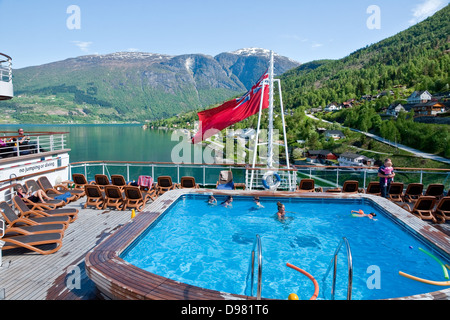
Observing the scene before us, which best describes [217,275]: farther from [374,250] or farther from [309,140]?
[309,140]

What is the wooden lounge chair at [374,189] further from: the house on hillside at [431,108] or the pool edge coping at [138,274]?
the house on hillside at [431,108]

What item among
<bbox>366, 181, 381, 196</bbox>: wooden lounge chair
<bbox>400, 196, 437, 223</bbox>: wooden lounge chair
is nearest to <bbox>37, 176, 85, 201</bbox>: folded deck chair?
<bbox>366, 181, 381, 196</bbox>: wooden lounge chair

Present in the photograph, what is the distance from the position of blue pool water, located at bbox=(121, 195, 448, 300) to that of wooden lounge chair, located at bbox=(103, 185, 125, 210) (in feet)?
5.00

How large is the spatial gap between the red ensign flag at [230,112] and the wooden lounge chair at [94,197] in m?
4.12

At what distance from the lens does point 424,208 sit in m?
8.09

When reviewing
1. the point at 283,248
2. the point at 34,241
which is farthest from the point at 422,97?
the point at 34,241

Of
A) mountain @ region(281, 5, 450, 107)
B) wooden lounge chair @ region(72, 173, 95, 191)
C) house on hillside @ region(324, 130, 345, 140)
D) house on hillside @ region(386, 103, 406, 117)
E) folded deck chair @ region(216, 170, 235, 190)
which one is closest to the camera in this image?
wooden lounge chair @ region(72, 173, 95, 191)

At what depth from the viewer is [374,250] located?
680 centimetres

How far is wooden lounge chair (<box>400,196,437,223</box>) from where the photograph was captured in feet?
26.0

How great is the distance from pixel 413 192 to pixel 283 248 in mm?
5743

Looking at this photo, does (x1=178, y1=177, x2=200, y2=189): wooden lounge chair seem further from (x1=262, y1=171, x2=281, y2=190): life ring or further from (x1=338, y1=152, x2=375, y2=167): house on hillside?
(x1=338, y1=152, x2=375, y2=167): house on hillside

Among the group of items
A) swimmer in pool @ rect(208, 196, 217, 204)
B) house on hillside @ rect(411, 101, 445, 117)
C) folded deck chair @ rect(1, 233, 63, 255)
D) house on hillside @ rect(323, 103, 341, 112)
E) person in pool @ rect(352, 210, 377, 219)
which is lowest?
person in pool @ rect(352, 210, 377, 219)

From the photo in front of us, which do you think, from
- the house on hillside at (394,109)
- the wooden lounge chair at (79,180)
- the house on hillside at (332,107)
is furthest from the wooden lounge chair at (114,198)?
the house on hillside at (332,107)

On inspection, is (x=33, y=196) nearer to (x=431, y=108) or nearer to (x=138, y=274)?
(x=138, y=274)
